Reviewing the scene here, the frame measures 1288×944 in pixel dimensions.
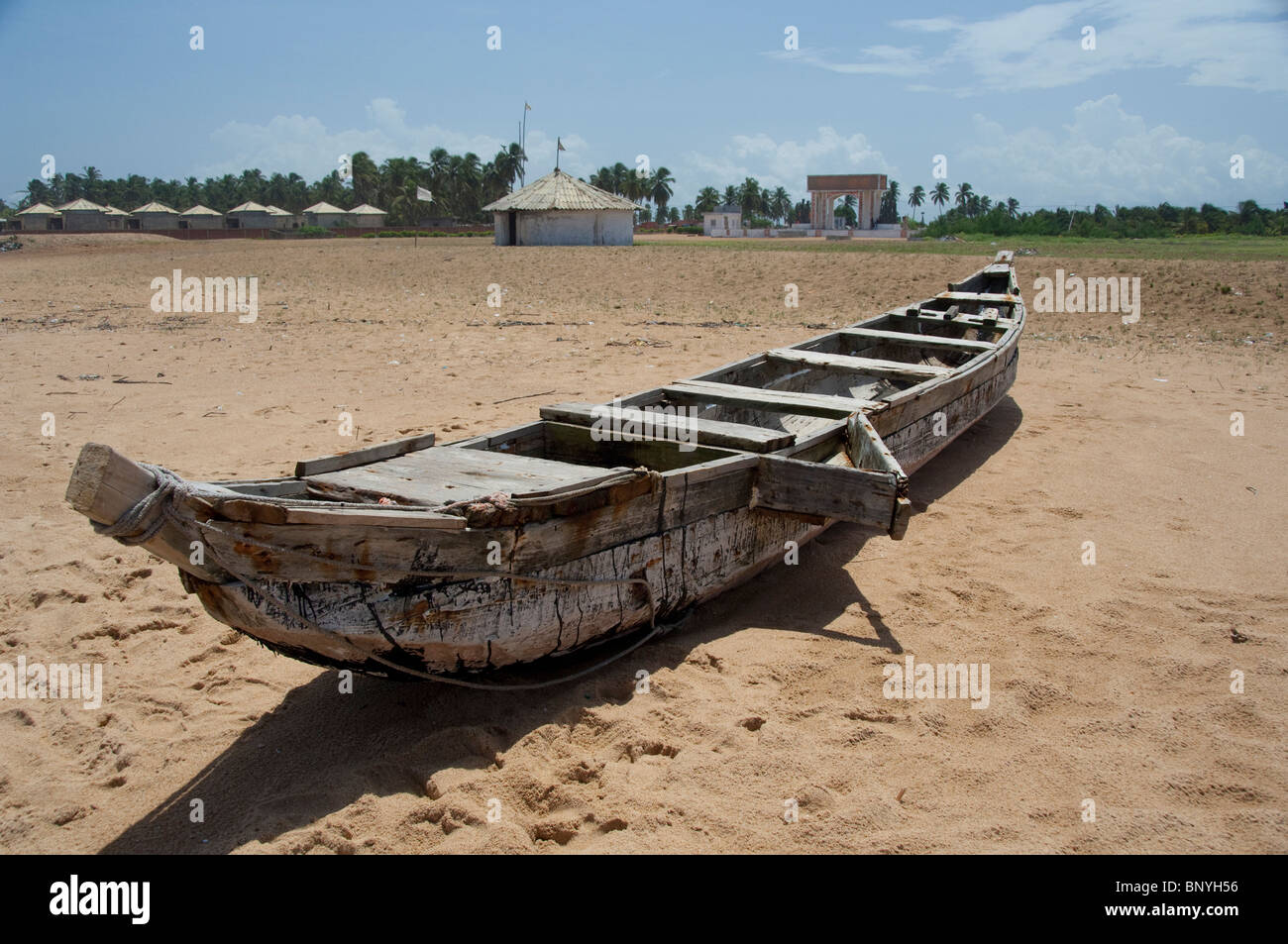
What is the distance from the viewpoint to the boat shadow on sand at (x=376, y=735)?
9.26ft

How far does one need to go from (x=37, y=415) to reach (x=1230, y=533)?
879 centimetres

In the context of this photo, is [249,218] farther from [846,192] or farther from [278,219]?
[846,192]

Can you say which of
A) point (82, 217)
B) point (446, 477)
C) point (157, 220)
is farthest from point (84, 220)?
point (446, 477)

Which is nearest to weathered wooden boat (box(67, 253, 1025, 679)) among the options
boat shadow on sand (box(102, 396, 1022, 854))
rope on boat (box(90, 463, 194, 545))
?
rope on boat (box(90, 463, 194, 545))

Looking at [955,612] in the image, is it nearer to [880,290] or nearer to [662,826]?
[662,826]

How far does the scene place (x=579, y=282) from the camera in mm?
17125

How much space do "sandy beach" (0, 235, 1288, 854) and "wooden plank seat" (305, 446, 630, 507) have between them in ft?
2.65

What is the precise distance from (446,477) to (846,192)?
5209cm

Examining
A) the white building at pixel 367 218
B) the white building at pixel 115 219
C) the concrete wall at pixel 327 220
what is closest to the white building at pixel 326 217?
the concrete wall at pixel 327 220

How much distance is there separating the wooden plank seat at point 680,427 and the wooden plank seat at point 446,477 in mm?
731

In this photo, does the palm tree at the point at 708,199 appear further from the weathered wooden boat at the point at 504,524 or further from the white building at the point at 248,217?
the weathered wooden boat at the point at 504,524

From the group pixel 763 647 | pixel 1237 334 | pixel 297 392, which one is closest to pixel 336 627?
pixel 763 647

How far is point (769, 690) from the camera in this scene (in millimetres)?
3498

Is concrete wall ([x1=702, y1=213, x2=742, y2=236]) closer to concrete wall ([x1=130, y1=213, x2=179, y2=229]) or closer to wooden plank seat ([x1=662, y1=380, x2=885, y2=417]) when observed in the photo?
concrete wall ([x1=130, y1=213, x2=179, y2=229])
